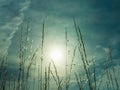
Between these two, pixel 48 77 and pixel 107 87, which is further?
pixel 107 87

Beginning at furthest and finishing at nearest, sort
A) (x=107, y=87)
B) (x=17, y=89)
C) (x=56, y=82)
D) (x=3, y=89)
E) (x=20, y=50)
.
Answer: (x=107, y=87)
(x=20, y=50)
(x=17, y=89)
(x=56, y=82)
(x=3, y=89)

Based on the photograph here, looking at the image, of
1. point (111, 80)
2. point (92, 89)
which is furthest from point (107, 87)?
point (92, 89)

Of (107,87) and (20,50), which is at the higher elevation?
(20,50)

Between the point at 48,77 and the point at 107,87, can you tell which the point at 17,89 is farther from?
the point at 107,87

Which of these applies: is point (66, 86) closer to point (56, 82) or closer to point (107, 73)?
point (56, 82)

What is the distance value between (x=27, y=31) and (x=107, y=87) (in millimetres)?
2065

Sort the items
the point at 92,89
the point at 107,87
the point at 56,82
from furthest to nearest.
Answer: the point at 107,87 < the point at 56,82 < the point at 92,89

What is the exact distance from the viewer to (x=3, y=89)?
312 centimetres

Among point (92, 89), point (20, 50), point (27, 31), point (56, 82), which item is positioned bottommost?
point (92, 89)

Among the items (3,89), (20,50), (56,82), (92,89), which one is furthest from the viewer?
(20,50)

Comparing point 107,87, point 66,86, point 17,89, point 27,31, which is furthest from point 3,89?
point 107,87

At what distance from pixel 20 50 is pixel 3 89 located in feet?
3.75

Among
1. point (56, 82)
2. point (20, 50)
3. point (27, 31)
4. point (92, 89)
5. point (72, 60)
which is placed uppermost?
point (27, 31)

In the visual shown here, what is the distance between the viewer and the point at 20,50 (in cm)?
412
